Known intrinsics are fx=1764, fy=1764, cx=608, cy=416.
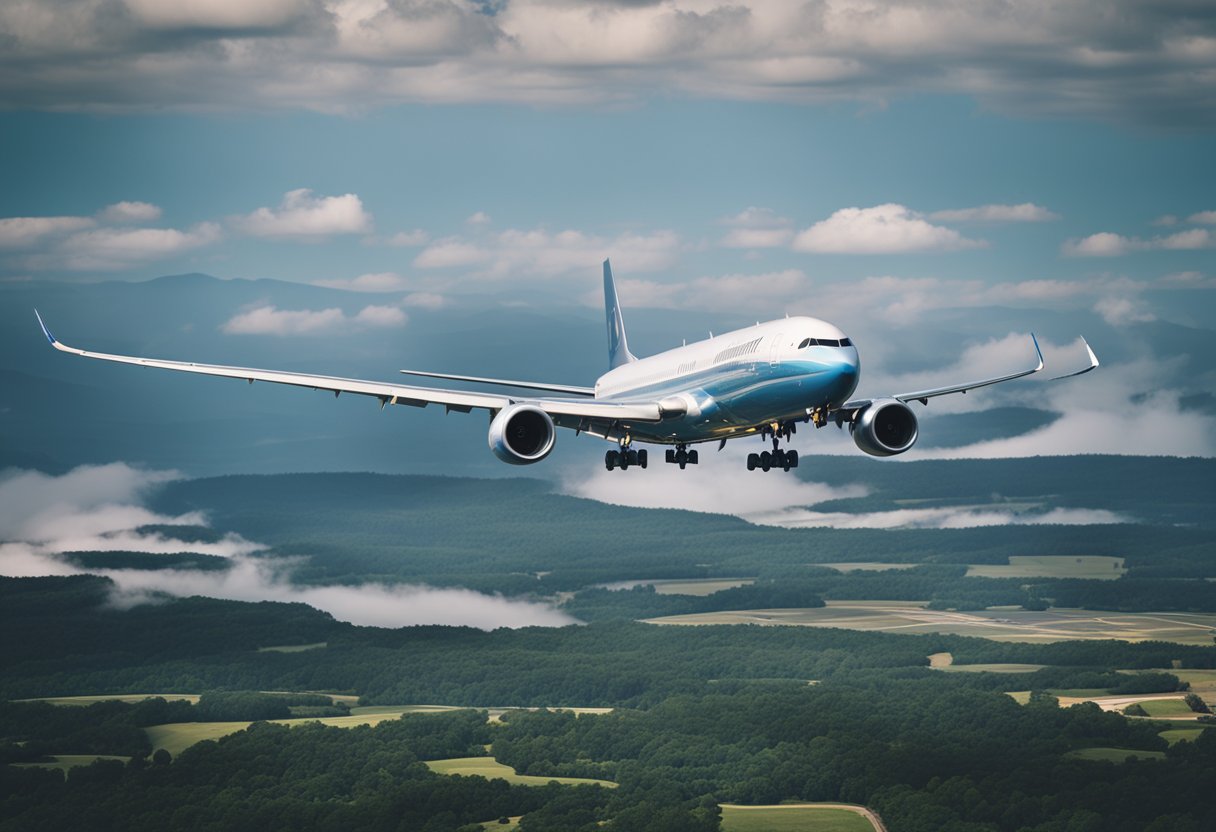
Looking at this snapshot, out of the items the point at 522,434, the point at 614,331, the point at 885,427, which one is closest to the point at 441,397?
the point at 522,434

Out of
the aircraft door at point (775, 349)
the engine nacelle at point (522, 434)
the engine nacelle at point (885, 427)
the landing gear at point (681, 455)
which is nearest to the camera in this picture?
the aircraft door at point (775, 349)

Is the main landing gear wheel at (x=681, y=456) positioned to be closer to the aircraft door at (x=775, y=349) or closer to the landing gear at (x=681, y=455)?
the landing gear at (x=681, y=455)

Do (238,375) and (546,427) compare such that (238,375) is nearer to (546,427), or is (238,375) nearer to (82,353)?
Result: (82,353)

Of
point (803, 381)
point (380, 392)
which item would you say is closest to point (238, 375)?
point (380, 392)

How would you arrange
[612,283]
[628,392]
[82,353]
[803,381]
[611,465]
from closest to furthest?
[803,381]
[82,353]
[611,465]
[628,392]
[612,283]

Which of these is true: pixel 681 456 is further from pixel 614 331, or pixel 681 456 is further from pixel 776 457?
pixel 614 331

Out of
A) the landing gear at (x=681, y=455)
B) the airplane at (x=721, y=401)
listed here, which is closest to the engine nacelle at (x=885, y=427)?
the airplane at (x=721, y=401)

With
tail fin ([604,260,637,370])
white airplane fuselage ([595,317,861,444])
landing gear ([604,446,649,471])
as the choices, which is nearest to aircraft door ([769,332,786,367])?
white airplane fuselage ([595,317,861,444])
